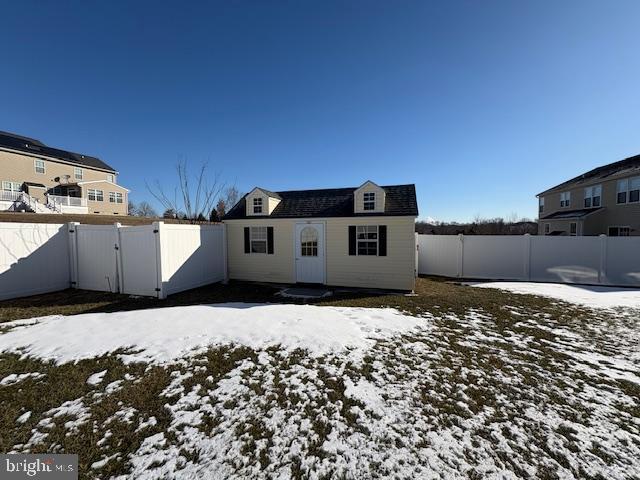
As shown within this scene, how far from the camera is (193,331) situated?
5000mm

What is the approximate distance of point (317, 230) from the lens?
10172 mm

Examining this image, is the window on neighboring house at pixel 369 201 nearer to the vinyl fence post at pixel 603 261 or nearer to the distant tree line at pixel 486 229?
the vinyl fence post at pixel 603 261

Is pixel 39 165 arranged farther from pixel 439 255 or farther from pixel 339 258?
pixel 439 255

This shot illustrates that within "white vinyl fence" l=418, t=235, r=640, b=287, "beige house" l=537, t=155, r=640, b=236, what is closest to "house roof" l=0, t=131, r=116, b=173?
"white vinyl fence" l=418, t=235, r=640, b=287

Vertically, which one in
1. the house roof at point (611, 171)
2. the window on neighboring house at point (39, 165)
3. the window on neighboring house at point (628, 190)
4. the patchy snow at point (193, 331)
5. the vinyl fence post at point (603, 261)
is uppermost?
the window on neighboring house at point (39, 165)

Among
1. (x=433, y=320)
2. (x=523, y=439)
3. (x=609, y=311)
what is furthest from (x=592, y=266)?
(x=523, y=439)

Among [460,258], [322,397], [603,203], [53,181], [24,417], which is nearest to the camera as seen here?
[24,417]

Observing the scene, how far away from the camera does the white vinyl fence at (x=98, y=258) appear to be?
25.1 ft

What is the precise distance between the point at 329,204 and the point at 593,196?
69.1 feet

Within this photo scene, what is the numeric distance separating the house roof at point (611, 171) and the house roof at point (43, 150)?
161ft

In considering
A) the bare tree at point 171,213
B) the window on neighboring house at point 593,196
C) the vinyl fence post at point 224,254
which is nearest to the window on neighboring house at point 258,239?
the vinyl fence post at point 224,254

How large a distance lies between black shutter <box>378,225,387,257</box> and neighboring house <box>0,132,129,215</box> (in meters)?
30.5

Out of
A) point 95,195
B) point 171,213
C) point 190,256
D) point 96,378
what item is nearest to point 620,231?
point 190,256

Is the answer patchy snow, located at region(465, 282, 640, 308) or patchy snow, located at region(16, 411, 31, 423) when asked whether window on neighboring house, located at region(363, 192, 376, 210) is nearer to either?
patchy snow, located at region(465, 282, 640, 308)
